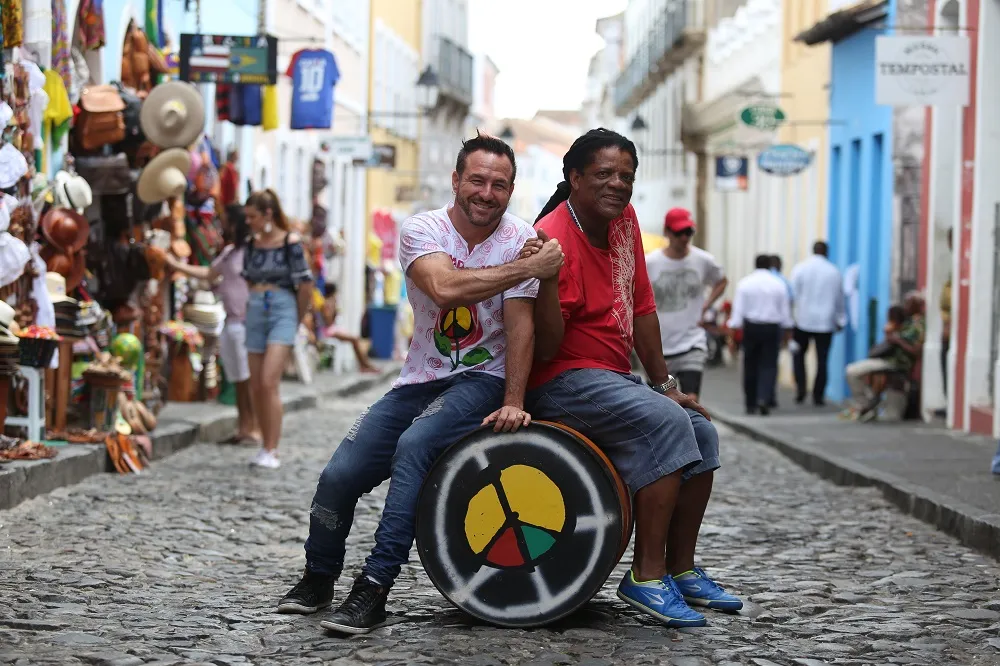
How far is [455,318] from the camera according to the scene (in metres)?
6.76

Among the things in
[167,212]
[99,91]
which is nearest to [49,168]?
[99,91]

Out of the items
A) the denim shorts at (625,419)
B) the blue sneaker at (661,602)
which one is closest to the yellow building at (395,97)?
the denim shorts at (625,419)

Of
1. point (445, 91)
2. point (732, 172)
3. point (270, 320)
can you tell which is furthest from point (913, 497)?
point (445, 91)

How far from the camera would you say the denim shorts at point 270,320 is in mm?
13078

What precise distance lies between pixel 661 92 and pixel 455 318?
50607mm

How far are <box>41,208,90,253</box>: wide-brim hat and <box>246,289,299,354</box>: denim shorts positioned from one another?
1.31 meters

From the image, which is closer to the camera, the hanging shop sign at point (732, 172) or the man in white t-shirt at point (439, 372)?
the man in white t-shirt at point (439, 372)

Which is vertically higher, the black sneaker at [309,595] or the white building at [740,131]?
the white building at [740,131]

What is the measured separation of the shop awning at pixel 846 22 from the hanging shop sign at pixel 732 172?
243 inches

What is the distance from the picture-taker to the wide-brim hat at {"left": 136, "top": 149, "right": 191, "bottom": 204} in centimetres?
1556

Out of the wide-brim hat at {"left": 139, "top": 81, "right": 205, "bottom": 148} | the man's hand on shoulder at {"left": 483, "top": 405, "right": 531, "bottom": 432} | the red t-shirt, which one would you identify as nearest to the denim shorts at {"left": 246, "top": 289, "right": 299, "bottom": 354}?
the wide-brim hat at {"left": 139, "top": 81, "right": 205, "bottom": 148}

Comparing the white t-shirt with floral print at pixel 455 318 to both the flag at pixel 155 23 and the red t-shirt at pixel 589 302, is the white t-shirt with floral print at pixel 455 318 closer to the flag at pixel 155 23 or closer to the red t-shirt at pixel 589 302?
the red t-shirt at pixel 589 302

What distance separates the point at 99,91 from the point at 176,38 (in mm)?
5063

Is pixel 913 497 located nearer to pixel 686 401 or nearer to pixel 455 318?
pixel 686 401
